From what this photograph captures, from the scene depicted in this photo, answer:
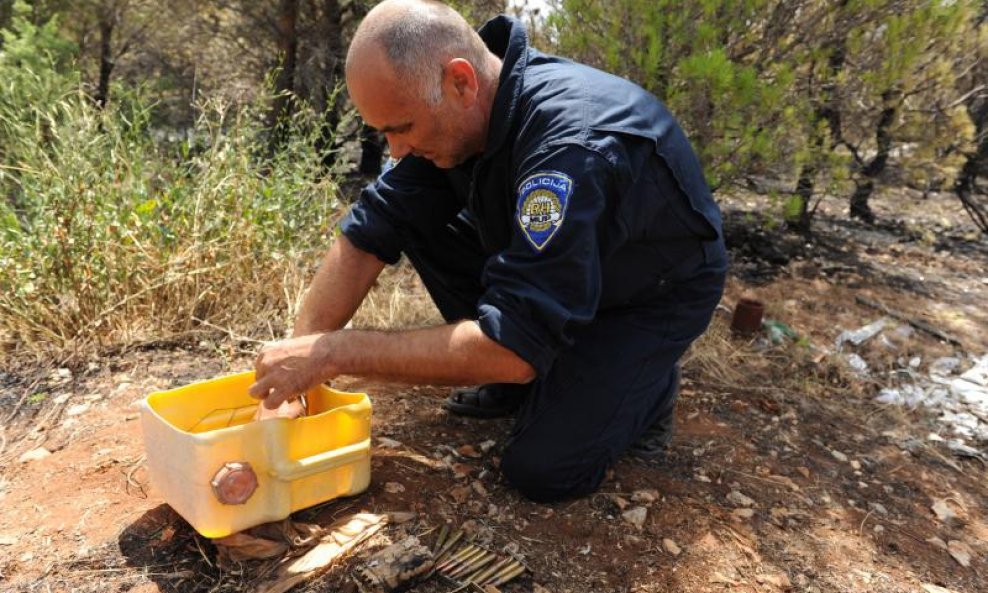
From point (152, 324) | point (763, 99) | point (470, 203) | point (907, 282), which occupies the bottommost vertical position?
point (907, 282)

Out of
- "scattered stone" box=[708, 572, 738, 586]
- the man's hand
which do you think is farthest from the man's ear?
"scattered stone" box=[708, 572, 738, 586]

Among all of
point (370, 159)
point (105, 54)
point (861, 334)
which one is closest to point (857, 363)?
point (861, 334)

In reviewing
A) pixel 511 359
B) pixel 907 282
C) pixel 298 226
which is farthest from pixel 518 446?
pixel 907 282

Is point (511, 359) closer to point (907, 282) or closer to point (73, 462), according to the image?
point (73, 462)

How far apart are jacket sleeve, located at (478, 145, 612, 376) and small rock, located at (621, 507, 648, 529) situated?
59cm

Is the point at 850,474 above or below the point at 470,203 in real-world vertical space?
below

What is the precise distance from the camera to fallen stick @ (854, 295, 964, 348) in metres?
4.10

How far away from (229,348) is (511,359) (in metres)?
1.53

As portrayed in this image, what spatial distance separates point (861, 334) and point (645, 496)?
8.10 feet

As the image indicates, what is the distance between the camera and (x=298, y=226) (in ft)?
11.0

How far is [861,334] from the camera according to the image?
3939 mm

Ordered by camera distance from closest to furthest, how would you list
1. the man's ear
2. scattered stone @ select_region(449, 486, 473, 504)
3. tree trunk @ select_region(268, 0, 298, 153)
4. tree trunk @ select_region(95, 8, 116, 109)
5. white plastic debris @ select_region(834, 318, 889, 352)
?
the man's ear → scattered stone @ select_region(449, 486, 473, 504) → white plastic debris @ select_region(834, 318, 889, 352) → tree trunk @ select_region(268, 0, 298, 153) → tree trunk @ select_region(95, 8, 116, 109)

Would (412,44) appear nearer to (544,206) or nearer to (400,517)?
(544,206)

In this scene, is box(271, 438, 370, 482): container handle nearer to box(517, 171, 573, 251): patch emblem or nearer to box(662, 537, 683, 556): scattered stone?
box(517, 171, 573, 251): patch emblem
